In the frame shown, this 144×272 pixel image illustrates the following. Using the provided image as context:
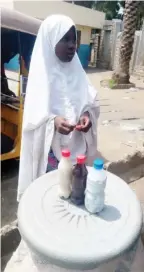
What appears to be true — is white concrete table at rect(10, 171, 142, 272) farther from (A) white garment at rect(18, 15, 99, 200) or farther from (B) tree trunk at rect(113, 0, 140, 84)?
(B) tree trunk at rect(113, 0, 140, 84)

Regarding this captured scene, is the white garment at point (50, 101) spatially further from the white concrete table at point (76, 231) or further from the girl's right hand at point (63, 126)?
the white concrete table at point (76, 231)

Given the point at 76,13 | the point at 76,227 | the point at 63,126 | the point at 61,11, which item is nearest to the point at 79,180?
the point at 76,227

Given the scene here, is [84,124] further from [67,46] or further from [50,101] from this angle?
[67,46]

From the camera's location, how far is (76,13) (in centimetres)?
1502

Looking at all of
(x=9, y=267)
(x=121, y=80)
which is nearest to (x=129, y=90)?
(x=121, y=80)

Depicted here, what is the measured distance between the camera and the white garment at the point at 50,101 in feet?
5.99

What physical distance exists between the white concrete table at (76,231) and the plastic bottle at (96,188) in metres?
0.05

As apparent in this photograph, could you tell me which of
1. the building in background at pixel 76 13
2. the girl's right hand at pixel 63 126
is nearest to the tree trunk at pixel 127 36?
the building in background at pixel 76 13

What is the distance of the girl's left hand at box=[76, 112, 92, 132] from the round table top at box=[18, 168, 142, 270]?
47cm

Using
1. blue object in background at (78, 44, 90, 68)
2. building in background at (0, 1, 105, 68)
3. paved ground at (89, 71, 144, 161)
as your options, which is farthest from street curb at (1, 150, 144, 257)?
blue object in background at (78, 44, 90, 68)

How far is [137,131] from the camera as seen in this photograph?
4.95 meters

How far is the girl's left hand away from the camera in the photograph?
1.83 m

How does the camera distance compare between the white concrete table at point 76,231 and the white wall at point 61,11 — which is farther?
the white wall at point 61,11

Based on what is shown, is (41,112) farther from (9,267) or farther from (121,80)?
(121,80)
